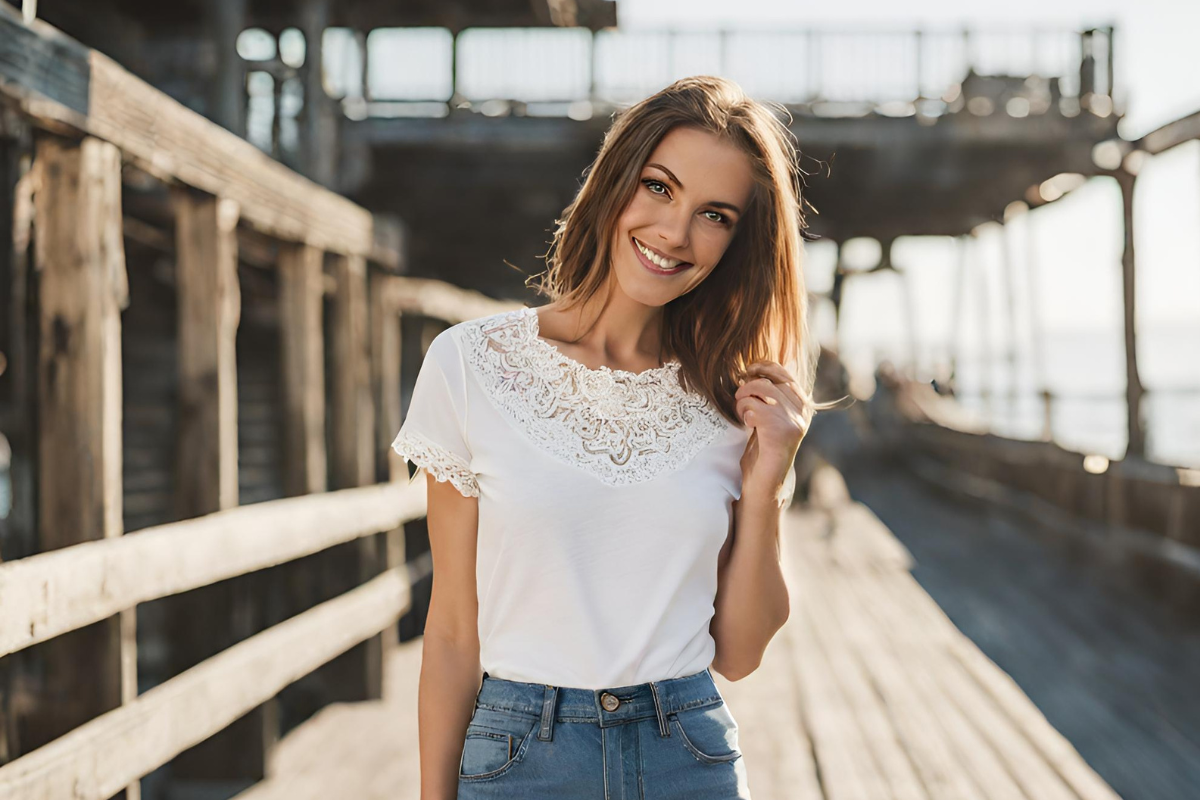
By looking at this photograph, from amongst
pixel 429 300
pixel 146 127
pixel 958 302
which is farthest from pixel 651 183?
pixel 958 302

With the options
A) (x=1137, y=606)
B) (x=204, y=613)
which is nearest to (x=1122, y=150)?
(x=1137, y=606)

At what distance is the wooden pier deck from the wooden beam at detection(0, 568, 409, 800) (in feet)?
1.39

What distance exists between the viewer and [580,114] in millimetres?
10914

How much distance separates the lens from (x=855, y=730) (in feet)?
16.5

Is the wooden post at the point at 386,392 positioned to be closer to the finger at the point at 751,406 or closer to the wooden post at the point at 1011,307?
the finger at the point at 751,406

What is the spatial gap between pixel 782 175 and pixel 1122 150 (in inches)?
256

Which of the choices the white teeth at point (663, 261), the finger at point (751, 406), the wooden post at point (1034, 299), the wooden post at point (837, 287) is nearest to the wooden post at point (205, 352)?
the white teeth at point (663, 261)

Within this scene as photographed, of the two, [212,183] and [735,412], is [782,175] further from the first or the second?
[212,183]

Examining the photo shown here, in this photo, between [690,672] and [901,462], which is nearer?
[690,672]

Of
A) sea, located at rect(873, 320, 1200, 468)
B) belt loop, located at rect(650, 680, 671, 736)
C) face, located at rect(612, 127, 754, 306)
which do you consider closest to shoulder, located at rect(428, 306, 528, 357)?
face, located at rect(612, 127, 754, 306)

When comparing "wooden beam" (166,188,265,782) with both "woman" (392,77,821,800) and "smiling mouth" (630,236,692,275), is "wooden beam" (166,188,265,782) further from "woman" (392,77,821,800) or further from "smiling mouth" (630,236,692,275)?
"smiling mouth" (630,236,692,275)

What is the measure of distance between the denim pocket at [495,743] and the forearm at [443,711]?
0.09 metres

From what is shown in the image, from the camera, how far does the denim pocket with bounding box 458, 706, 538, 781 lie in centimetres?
179

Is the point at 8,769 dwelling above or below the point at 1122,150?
below
